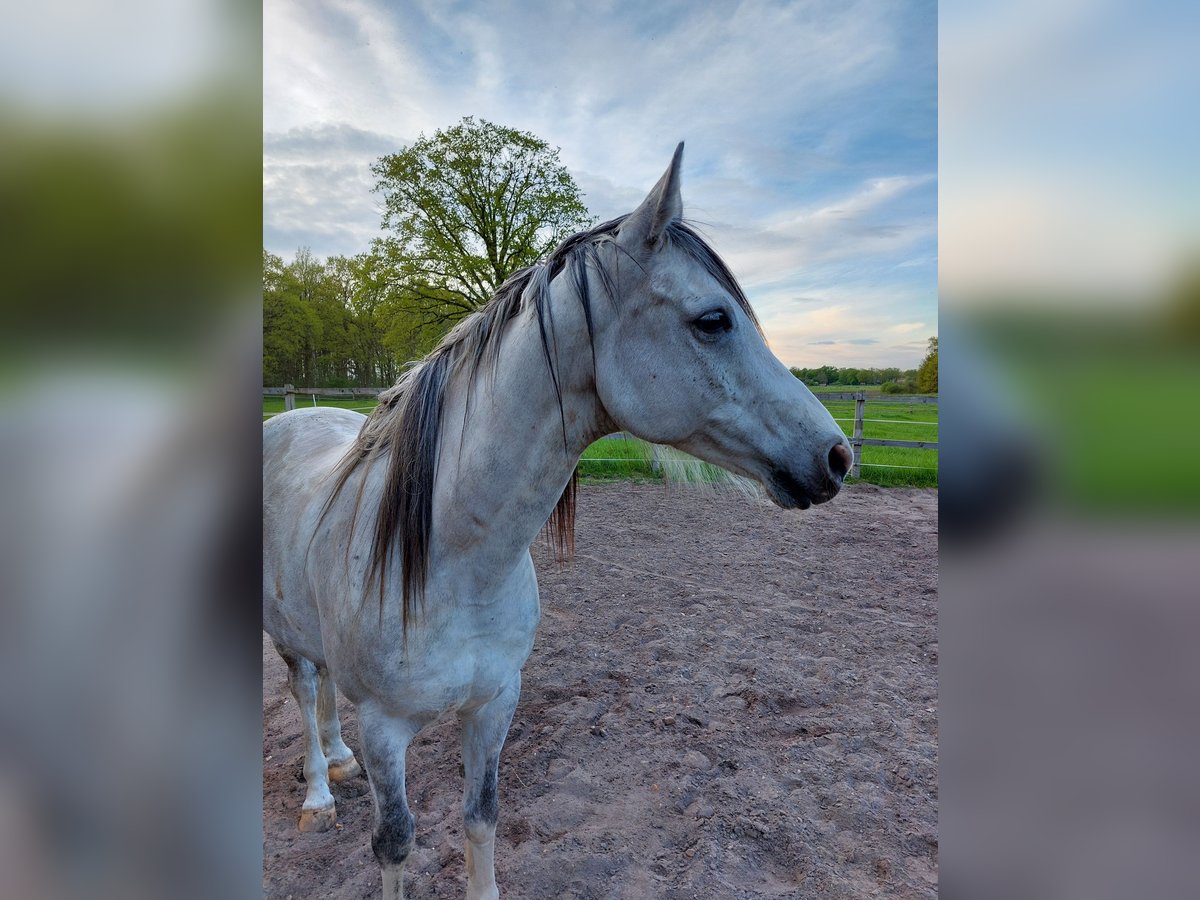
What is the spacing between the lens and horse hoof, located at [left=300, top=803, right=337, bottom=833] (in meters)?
2.21

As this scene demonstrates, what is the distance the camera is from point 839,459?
1241mm

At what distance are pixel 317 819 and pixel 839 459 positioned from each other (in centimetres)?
239

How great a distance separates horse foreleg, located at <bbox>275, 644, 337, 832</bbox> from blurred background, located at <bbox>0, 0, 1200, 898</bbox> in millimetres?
2215

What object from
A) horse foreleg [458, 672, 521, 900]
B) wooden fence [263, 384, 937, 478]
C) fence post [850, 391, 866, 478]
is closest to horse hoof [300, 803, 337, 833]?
horse foreleg [458, 672, 521, 900]

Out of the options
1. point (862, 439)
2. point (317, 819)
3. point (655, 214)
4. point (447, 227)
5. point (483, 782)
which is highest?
point (447, 227)

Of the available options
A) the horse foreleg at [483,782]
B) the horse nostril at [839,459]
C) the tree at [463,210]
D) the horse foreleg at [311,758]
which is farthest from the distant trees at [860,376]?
the tree at [463,210]

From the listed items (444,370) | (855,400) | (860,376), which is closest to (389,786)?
(444,370)
